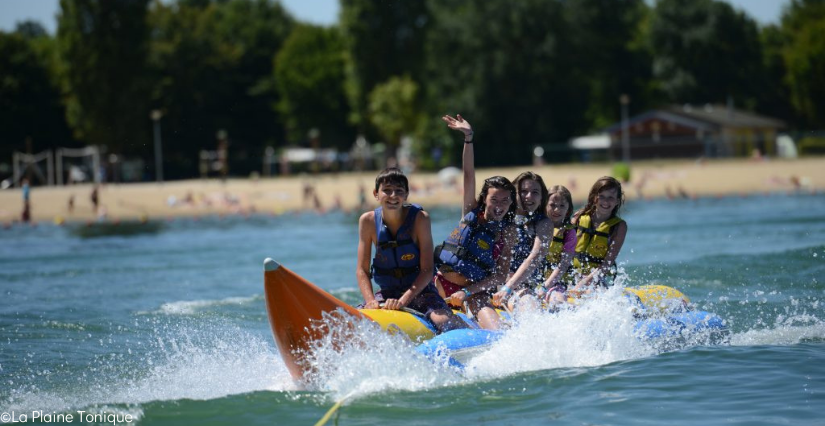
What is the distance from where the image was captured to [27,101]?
1574 inches

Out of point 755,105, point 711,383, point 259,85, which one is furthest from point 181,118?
point 711,383

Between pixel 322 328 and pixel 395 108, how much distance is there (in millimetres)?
34693

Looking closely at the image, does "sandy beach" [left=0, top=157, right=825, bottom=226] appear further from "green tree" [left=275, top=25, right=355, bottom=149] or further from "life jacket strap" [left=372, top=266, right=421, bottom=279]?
"life jacket strap" [left=372, top=266, right=421, bottom=279]

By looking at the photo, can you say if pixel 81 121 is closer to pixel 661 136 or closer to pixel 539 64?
pixel 539 64

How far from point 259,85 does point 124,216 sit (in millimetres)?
22567

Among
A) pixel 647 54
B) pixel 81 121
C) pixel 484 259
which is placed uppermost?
pixel 647 54

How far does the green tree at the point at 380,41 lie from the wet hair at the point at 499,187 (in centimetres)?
3495

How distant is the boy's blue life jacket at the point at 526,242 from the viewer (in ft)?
21.7

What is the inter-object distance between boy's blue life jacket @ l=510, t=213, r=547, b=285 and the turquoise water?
20.9 inches

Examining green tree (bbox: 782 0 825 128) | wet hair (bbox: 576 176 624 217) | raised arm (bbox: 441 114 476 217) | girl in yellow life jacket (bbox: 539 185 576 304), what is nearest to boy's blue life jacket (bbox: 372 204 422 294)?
raised arm (bbox: 441 114 476 217)

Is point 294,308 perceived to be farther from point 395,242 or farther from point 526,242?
point 526,242

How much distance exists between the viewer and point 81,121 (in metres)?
35.6

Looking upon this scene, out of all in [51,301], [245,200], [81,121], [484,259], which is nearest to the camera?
[484,259]

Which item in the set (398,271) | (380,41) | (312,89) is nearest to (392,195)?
(398,271)
